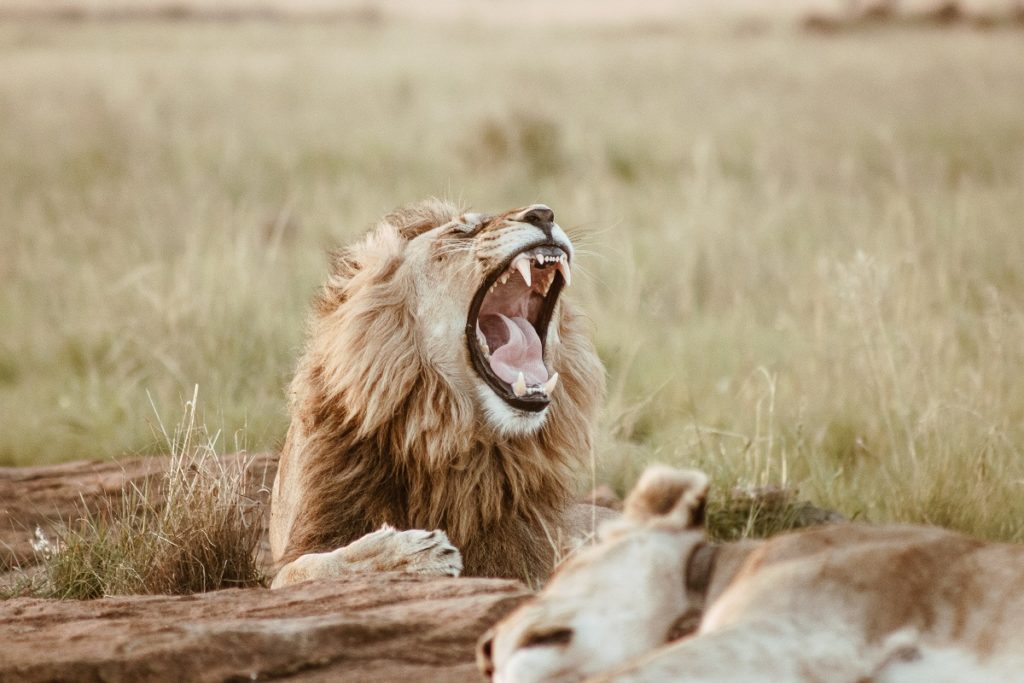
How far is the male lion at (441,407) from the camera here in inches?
174

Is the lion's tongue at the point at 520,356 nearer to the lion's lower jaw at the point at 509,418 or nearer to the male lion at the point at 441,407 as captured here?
the male lion at the point at 441,407

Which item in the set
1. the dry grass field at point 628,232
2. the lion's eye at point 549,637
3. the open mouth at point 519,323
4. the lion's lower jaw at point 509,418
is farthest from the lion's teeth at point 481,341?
the lion's eye at point 549,637

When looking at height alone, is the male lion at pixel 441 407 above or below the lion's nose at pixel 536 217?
below

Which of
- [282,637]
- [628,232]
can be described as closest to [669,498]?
[282,637]

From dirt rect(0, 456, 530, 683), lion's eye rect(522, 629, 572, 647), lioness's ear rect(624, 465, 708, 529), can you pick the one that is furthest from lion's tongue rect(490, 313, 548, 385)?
lion's eye rect(522, 629, 572, 647)

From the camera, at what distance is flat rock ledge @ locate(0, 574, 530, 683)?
9.42 ft

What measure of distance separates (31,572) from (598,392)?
1972 mm

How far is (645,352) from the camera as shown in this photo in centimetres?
791

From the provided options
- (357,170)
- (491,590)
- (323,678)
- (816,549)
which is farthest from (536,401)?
(357,170)

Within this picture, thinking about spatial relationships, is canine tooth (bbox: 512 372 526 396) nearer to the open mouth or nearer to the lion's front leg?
the open mouth

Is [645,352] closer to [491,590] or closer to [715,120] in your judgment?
[491,590]

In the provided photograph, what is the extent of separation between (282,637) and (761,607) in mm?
1190

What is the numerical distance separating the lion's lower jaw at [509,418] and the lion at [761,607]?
1.95m

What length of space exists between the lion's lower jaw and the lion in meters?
1.95
